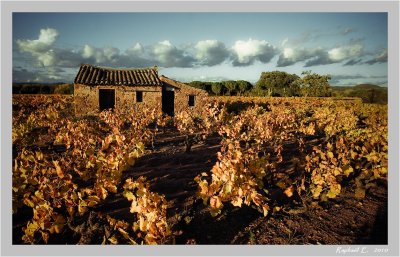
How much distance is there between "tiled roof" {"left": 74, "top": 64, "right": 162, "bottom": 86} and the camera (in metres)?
16.6

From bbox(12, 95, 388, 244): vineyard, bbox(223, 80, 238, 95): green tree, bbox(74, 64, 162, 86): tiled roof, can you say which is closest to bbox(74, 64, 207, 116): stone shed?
bbox(74, 64, 162, 86): tiled roof

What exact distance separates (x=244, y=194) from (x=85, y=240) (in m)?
2.69

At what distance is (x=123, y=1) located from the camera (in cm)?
371

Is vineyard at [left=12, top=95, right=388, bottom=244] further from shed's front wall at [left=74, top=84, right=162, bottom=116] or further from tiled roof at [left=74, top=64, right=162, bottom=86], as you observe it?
tiled roof at [left=74, top=64, right=162, bottom=86]

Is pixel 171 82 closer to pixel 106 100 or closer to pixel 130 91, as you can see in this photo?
pixel 130 91

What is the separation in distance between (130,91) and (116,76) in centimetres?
185

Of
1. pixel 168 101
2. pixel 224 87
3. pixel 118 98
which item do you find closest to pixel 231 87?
pixel 224 87

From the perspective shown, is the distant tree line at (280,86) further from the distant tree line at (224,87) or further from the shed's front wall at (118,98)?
the shed's front wall at (118,98)

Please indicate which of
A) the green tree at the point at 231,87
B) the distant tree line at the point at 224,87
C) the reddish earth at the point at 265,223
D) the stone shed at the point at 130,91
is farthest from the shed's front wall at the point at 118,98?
the green tree at the point at 231,87

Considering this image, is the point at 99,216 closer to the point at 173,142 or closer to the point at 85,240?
the point at 85,240

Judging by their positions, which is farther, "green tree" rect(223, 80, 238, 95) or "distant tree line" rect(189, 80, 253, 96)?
"green tree" rect(223, 80, 238, 95)

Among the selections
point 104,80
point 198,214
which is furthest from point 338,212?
point 104,80

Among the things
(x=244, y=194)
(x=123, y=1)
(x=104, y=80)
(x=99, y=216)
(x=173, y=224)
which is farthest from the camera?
(x=104, y=80)

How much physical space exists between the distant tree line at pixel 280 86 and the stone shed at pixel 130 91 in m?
29.9
